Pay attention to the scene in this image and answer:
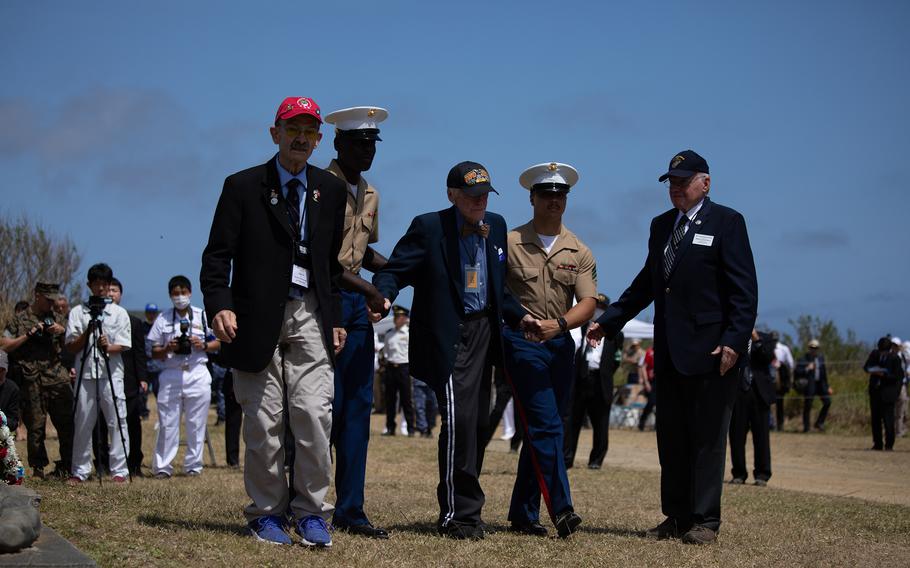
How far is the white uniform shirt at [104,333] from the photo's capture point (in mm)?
11703

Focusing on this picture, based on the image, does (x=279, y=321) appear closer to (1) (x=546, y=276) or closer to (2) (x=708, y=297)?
(1) (x=546, y=276)

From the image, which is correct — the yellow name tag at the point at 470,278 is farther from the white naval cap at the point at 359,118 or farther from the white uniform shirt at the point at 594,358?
the white uniform shirt at the point at 594,358

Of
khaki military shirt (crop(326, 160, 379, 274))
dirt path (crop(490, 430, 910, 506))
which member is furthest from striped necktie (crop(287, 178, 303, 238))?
dirt path (crop(490, 430, 910, 506))

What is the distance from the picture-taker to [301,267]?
6523 millimetres

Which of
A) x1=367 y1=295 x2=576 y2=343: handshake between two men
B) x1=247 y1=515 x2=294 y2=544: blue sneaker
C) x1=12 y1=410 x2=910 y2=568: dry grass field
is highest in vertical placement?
x1=367 y1=295 x2=576 y2=343: handshake between two men

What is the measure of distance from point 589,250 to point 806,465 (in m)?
10.4

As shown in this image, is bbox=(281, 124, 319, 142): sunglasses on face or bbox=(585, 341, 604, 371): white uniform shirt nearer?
bbox=(281, 124, 319, 142): sunglasses on face

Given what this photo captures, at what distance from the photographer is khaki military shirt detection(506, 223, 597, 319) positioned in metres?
8.06

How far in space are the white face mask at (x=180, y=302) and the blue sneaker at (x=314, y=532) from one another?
7400 millimetres

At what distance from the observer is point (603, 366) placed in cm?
1536

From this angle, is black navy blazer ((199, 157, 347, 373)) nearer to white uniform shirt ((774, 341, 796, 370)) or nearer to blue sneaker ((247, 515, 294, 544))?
blue sneaker ((247, 515, 294, 544))

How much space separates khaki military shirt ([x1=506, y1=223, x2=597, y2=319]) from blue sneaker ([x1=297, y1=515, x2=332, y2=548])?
7.64ft

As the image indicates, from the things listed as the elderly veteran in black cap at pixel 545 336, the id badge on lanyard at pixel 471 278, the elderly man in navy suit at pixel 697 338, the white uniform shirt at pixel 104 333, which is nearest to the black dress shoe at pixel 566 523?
the elderly veteran in black cap at pixel 545 336

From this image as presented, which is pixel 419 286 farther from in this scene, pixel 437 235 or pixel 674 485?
pixel 674 485
